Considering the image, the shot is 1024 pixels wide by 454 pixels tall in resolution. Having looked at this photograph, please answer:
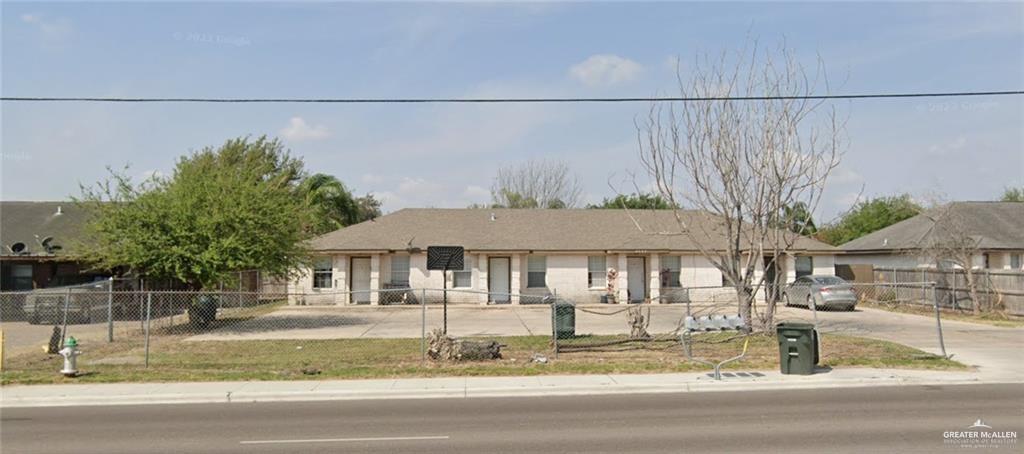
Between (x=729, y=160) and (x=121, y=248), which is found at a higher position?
(x=729, y=160)

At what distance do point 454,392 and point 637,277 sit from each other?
22.7m

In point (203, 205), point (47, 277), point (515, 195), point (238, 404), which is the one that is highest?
point (515, 195)

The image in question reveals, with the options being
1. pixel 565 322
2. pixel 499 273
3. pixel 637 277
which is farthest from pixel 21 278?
pixel 637 277

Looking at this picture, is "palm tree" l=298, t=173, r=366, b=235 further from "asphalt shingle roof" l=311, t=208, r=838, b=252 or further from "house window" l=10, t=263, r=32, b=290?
"house window" l=10, t=263, r=32, b=290

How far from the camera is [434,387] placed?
41.3 feet

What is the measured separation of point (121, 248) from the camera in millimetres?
22141

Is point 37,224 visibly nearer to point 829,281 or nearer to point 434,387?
point 434,387

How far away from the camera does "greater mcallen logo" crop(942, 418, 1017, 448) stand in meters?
8.05

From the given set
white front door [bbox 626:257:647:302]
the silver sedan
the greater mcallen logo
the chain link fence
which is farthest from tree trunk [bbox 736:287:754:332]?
white front door [bbox 626:257:647:302]

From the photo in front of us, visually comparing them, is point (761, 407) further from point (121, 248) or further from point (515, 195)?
point (515, 195)

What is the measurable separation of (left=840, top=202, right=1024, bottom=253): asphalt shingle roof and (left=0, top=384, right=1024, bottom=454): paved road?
2106 cm

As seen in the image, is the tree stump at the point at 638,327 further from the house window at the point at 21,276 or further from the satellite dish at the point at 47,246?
the house window at the point at 21,276

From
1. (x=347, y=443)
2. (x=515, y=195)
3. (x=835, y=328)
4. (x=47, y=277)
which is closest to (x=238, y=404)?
(x=347, y=443)

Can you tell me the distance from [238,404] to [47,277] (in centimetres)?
2433
